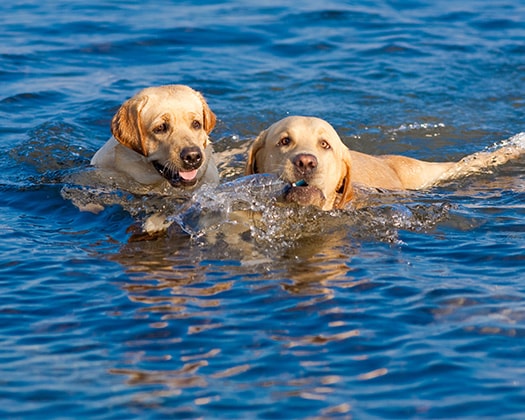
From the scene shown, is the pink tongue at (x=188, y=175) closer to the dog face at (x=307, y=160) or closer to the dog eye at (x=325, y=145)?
the dog face at (x=307, y=160)

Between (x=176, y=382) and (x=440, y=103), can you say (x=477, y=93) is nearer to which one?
(x=440, y=103)

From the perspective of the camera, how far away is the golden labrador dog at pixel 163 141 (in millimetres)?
8031

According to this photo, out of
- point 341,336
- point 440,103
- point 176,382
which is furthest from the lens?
point 440,103

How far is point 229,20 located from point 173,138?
313 inches

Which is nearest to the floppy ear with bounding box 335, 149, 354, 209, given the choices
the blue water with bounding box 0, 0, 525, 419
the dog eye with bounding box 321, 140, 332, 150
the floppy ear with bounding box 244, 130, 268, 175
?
the blue water with bounding box 0, 0, 525, 419

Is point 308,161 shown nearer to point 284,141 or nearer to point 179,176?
point 284,141

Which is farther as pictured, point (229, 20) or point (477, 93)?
point (229, 20)

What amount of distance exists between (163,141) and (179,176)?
31 centimetres

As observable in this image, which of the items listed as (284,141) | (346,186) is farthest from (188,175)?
(346,186)

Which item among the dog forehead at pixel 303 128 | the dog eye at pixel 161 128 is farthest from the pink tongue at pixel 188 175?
the dog forehead at pixel 303 128

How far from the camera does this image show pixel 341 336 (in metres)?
5.56

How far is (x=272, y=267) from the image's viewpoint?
22.2 ft

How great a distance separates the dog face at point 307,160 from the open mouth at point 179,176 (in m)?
0.55

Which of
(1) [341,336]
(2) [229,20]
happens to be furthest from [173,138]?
(2) [229,20]
